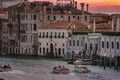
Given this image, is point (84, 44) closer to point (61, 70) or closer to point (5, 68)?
point (5, 68)

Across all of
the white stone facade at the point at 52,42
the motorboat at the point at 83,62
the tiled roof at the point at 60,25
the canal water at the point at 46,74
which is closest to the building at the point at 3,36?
the white stone facade at the point at 52,42

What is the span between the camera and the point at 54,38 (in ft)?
300

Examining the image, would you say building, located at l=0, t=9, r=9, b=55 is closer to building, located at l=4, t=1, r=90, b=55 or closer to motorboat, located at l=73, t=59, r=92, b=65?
building, located at l=4, t=1, r=90, b=55

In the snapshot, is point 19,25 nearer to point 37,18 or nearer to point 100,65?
point 37,18

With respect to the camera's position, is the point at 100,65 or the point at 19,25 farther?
the point at 19,25

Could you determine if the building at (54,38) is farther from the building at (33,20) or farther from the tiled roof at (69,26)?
the building at (33,20)

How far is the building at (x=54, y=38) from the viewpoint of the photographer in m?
89.1

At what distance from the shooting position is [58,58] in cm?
8681

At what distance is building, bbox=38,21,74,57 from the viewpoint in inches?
3509

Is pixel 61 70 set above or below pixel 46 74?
above

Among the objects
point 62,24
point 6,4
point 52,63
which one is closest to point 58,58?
point 62,24

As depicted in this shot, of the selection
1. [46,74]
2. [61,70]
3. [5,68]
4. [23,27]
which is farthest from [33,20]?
[46,74]

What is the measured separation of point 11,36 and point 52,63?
28.2 meters

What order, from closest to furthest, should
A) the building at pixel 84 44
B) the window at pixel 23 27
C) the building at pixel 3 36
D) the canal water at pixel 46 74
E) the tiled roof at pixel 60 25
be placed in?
1. the canal water at pixel 46 74
2. the building at pixel 84 44
3. the tiled roof at pixel 60 25
4. the window at pixel 23 27
5. the building at pixel 3 36
